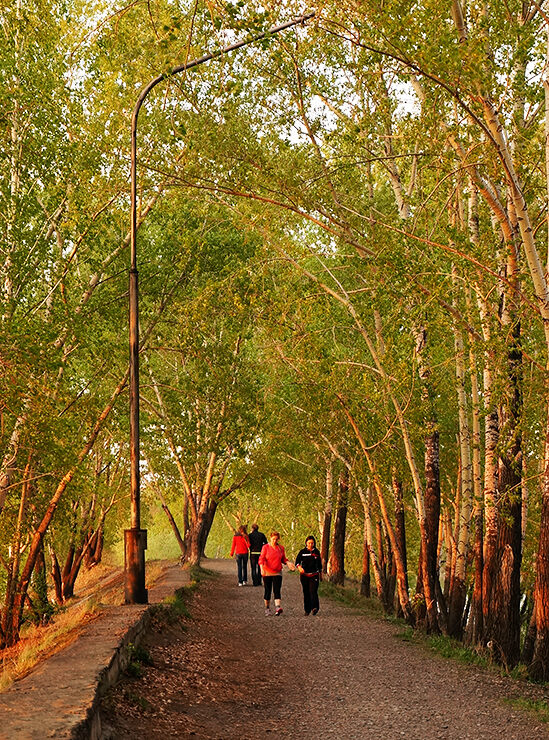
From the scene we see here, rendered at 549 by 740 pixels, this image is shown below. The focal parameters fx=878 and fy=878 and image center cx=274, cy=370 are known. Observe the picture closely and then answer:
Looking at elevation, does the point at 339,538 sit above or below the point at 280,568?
above

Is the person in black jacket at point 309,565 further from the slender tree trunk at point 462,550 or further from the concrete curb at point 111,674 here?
the concrete curb at point 111,674

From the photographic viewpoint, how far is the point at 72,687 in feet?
23.7

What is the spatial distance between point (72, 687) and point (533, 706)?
5852 mm

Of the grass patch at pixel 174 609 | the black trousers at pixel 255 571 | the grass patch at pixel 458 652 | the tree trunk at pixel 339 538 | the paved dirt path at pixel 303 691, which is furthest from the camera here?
the tree trunk at pixel 339 538

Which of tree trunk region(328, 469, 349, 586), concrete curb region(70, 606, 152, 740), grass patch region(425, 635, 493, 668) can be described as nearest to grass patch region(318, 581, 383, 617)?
tree trunk region(328, 469, 349, 586)

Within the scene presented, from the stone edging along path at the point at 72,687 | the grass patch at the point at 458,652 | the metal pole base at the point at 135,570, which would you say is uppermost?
the metal pole base at the point at 135,570

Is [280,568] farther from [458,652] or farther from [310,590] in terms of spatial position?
[458,652]

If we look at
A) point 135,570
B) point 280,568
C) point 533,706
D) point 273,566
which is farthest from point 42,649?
point 280,568

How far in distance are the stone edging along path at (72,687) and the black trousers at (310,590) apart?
7889mm

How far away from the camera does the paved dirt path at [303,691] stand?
852 cm

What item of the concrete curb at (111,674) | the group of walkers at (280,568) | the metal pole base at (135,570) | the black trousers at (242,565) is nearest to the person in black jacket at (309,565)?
the group of walkers at (280,568)

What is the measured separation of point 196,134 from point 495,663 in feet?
32.8

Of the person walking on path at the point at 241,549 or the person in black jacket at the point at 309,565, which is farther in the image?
the person walking on path at the point at 241,549

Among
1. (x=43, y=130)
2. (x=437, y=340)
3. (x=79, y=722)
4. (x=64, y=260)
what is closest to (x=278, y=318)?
(x=437, y=340)
